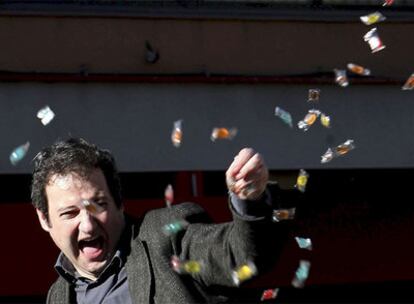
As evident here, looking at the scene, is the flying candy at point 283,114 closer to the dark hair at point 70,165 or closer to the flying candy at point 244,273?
the dark hair at point 70,165

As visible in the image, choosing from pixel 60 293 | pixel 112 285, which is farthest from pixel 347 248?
pixel 112 285

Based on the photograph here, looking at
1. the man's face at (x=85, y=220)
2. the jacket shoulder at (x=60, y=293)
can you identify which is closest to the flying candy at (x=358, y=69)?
the jacket shoulder at (x=60, y=293)

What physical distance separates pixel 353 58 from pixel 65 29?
2.50m

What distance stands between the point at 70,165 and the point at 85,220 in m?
0.18

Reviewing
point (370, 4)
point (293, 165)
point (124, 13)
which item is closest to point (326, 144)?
point (293, 165)

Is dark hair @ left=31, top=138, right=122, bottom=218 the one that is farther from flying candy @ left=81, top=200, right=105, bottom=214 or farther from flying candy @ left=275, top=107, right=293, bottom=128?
flying candy @ left=275, top=107, right=293, bottom=128

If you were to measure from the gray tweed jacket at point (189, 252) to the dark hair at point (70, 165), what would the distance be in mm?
165

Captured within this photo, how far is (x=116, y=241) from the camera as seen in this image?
10.3ft

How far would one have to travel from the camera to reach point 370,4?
9531mm

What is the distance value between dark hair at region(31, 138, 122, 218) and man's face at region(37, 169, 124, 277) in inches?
0.8

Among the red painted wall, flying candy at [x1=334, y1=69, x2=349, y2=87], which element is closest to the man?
the red painted wall

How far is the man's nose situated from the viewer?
10.1 ft

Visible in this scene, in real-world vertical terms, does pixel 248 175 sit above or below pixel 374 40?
below

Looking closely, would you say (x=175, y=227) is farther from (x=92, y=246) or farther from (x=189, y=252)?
(x=92, y=246)
